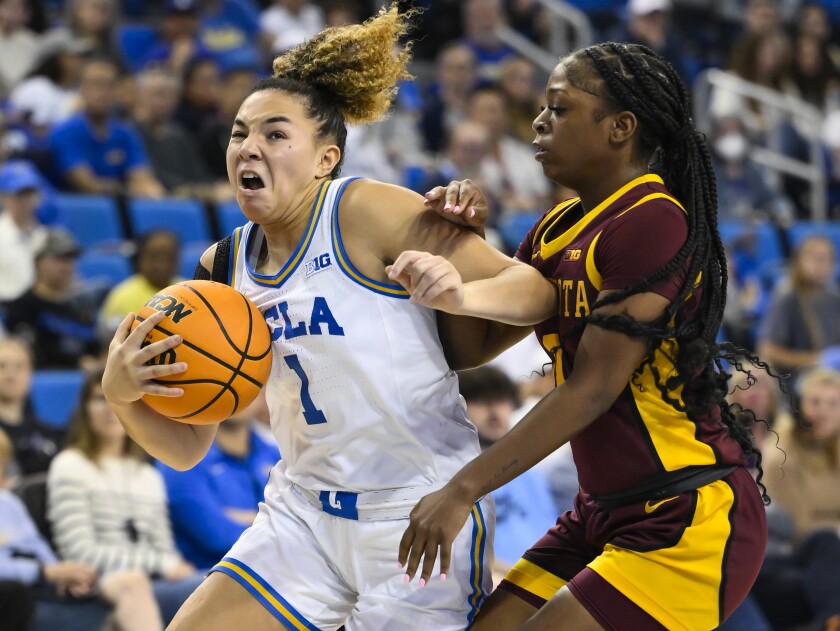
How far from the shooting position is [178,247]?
7.18 metres

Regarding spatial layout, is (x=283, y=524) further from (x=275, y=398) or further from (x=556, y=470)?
(x=556, y=470)

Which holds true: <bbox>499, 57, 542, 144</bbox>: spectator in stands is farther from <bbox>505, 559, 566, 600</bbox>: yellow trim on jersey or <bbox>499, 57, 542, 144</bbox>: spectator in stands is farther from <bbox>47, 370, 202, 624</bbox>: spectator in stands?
<bbox>505, 559, 566, 600</bbox>: yellow trim on jersey

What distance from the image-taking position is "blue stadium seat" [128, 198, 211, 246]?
8.13m

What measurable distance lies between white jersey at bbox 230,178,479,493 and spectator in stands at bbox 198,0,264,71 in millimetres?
6769

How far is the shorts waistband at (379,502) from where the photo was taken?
321 centimetres

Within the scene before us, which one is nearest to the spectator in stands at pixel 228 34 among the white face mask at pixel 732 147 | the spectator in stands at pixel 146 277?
the spectator in stands at pixel 146 277

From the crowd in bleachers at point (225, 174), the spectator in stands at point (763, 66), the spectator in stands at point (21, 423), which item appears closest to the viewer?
the crowd in bleachers at point (225, 174)

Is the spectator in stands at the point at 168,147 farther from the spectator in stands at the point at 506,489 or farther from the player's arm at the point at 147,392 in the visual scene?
the player's arm at the point at 147,392

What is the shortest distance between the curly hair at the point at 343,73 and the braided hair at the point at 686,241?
577mm

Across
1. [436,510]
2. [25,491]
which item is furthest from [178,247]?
[436,510]

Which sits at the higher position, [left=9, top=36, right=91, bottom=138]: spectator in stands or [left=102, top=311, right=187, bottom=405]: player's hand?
[left=9, top=36, right=91, bottom=138]: spectator in stands

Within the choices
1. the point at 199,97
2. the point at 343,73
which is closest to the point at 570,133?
the point at 343,73

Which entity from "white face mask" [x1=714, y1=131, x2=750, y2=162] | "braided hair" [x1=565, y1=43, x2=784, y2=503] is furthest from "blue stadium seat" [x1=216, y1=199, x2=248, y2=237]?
"braided hair" [x1=565, y1=43, x2=784, y2=503]

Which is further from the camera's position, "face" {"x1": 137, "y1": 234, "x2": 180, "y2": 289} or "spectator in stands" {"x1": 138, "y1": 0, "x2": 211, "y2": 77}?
"spectator in stands" {"x1": 138, "y1": 0, "x2": 211, "y2": 77}
